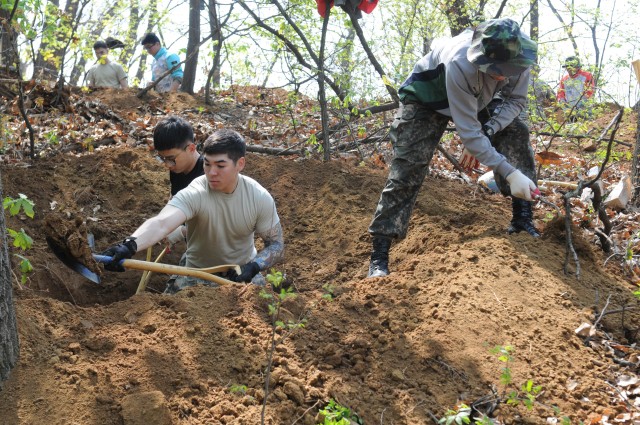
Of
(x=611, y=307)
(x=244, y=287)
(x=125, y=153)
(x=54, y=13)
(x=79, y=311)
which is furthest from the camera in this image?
(x=54, y=13)

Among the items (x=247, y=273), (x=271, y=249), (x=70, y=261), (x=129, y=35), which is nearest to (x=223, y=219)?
(x=271, y=249)

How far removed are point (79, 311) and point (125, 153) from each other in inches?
179

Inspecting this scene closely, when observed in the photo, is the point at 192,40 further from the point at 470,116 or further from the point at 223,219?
the point at 470,116

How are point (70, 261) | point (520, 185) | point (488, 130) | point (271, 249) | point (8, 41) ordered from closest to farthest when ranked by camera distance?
point (70, 261), point (520, 185), point (271, 249), point (488, 130), point (8, 41)

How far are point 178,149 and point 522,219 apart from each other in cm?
273

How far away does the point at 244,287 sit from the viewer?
4.20m

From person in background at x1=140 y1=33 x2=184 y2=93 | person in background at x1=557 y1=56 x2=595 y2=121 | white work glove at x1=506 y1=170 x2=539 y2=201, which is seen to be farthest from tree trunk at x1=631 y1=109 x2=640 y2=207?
person in background at x1=140 y1=33 x2=184 y2=93

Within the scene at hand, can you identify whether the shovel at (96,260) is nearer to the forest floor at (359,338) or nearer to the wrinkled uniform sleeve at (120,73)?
the forest floor at (359,338)

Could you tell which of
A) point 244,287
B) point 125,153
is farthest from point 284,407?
point 125,153

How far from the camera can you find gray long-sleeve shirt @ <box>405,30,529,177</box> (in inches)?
185

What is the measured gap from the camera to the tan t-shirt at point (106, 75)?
1212 centimetres

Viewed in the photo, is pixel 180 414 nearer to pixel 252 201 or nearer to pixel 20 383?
pixel 20 383

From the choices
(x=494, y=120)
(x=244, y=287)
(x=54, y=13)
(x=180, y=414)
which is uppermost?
(x=54, y=13)

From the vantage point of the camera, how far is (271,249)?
16.3ft
